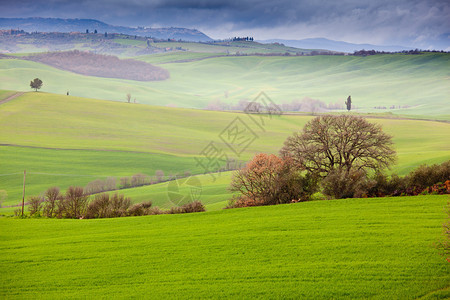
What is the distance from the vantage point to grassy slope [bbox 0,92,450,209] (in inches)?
2411

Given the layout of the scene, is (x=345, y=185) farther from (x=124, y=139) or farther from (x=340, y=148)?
(x=124, y=139)

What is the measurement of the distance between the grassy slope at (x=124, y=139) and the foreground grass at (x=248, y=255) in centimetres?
2229

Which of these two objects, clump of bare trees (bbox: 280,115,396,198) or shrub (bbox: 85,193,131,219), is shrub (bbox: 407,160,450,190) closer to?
clump of bare trees (bbox: 280,115,396,198)

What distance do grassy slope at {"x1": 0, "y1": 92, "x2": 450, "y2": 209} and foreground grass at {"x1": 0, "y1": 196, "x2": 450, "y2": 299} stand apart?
73.1ft

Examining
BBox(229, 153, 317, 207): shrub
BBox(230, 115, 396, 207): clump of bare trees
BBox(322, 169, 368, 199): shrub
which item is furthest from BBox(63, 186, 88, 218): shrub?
BBox(322, 169, 368, 199): shrub

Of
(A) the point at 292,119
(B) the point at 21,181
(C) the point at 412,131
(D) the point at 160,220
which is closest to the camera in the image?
(D) the point at 160,220

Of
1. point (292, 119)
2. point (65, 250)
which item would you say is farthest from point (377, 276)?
point (292, 119)

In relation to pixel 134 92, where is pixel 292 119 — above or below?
below

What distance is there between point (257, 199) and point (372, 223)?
10707 mm

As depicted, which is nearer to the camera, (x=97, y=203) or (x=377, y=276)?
(x=377, y=276)

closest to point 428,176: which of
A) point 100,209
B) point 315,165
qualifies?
point 315,165

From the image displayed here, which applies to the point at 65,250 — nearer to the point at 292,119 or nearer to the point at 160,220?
the point at 160,220

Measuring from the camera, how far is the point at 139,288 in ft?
51.8

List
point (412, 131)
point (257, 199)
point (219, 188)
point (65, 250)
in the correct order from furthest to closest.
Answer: point (412, 131)
point (219, 188)
point (257, 199)
point (65, 250)
